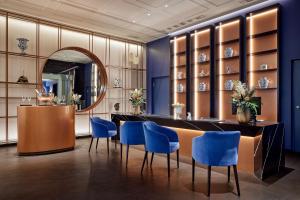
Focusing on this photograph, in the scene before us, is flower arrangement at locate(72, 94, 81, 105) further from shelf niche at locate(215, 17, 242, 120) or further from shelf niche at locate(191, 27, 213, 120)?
shelf niche at locate(215, 17, 242, 120)

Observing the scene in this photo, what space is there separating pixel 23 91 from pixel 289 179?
270 inches

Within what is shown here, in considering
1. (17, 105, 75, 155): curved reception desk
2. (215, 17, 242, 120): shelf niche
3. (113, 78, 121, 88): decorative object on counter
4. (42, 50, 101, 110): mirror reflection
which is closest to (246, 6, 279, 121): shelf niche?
(215, 17, 242, 120): shelf niche

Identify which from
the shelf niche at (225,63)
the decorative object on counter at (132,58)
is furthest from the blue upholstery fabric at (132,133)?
the decorative object on counter at (132,58)

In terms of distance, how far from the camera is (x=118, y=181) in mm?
3502

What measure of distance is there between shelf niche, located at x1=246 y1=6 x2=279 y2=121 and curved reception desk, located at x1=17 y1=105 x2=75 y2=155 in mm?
4831

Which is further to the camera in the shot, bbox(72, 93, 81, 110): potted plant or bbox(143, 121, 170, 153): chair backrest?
bbox(72, 93, 81, 110): potted plant

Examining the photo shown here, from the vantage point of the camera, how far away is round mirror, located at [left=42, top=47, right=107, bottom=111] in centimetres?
719

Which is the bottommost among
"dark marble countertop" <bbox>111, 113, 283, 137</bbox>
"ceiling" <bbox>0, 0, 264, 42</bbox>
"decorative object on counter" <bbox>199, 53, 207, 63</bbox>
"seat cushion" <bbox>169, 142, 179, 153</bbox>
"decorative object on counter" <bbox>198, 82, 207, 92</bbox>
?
"seat cushion" <bbox>169, 142, 179, 153</bbox>

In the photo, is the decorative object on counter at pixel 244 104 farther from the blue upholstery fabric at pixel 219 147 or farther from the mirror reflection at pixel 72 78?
the mirror reflection at pixel 72 78

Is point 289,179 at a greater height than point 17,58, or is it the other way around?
point 17,58

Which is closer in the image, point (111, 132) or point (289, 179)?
point (289, 179)

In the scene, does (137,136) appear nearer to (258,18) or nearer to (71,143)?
(71,143)

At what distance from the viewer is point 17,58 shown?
6.41 metres

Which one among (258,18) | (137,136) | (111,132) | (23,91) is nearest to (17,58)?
(23,91)
